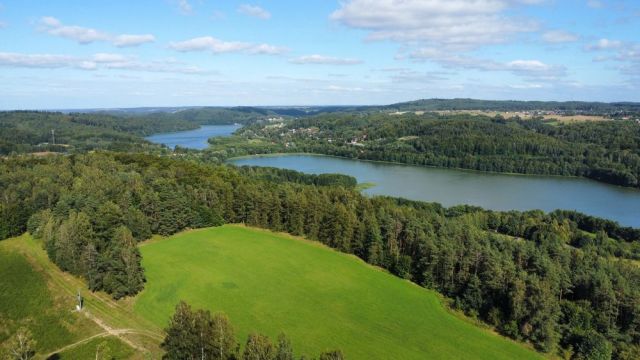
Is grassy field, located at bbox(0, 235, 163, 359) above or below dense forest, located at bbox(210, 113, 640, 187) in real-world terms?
below


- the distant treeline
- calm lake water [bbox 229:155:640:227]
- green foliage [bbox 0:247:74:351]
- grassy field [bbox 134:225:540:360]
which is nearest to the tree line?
grassy field [bbox 134:225:540:360]

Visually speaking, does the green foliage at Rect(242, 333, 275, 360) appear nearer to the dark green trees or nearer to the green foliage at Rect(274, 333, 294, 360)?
the green foliage at Rect(274, 333, 294, 360)

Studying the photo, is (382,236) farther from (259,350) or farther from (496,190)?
(496,190)

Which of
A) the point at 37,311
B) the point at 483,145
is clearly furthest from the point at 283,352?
the point at 483,145

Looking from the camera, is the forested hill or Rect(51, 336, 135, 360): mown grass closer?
Rect(51, 336, 135, 360): mown grass

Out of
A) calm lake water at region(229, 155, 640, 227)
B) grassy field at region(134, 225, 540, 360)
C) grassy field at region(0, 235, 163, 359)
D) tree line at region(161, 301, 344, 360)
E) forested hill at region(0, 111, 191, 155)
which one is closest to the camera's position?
tree line at region(161, 301, 344, 360)

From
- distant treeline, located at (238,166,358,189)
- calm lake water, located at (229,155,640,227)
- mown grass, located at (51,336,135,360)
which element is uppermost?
distant treeline, located at (238,166,358,189)

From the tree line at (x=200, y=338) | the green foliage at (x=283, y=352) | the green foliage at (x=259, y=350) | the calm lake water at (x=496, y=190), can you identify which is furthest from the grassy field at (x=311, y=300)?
the calm lake water at (x=496, y=190)

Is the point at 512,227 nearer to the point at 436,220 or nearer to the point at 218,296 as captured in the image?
the point at 436,220
